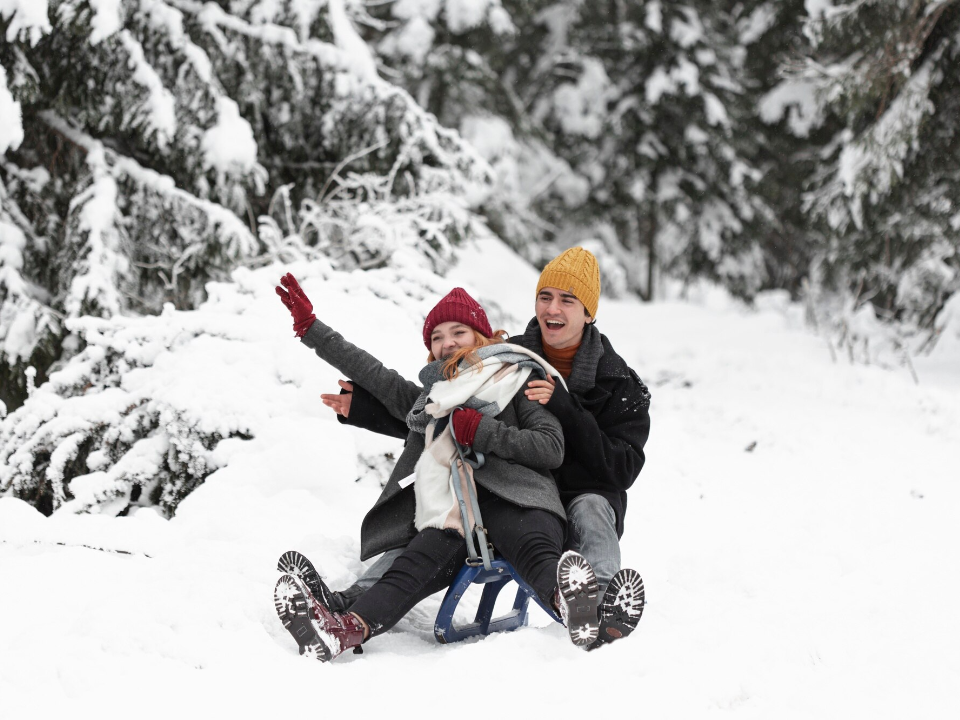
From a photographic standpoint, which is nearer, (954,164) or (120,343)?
(120,343)

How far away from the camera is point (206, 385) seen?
4.30 metres

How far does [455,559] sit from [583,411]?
701 mm

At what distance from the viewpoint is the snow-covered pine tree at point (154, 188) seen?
4340 millimetres

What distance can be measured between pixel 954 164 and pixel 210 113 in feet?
23.7

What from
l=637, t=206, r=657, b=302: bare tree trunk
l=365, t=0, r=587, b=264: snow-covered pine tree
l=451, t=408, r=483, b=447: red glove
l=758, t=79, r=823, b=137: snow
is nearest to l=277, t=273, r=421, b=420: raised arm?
l=451, t=408, r=483, b=447: red glove

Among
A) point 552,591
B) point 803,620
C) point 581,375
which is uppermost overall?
point 581,375

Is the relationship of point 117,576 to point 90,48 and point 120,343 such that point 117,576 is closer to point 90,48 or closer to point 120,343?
point 120,343

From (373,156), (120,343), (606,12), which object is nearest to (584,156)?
(606,12)

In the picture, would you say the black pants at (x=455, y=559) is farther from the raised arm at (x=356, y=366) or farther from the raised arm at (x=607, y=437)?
the raised arm at (x=356, y=366)

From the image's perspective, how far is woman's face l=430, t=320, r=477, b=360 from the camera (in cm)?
310

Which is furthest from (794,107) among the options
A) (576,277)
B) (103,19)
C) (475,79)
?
(576,277)

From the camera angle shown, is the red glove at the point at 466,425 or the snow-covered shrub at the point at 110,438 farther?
the snow-covered shrub at the point at 110,438

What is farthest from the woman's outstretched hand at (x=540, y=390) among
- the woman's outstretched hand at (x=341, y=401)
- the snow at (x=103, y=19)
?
the snow at (x=103, y=19)

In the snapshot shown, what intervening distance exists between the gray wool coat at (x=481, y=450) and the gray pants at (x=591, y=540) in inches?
2.6
